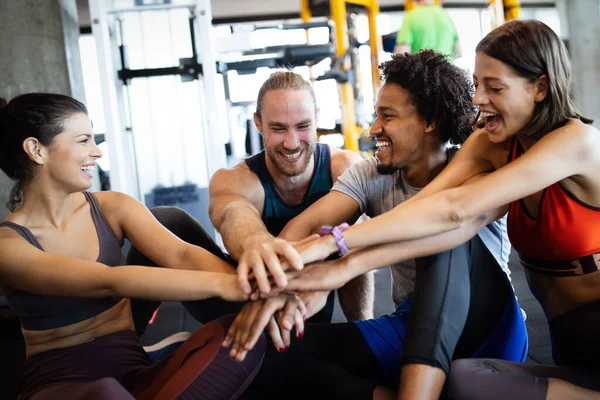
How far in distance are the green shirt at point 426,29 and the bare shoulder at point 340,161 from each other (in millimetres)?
2424

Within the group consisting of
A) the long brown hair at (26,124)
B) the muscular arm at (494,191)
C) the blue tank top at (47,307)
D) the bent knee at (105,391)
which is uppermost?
the long brown hair at (26,124)

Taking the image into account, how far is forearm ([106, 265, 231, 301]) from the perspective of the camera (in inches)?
55.0

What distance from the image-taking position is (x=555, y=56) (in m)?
1.41

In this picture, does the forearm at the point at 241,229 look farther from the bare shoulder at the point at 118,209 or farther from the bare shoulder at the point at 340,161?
the bare shoulder at the point at 340,161

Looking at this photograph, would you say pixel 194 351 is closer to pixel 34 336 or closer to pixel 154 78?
pixel 34 336

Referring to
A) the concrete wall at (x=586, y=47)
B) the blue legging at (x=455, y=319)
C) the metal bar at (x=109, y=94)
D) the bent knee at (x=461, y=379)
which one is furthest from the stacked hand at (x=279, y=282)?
the concrete wall at (x=586, y=47)

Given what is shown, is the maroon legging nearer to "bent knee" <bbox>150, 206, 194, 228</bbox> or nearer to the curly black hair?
"bent knee" <bbox>150, 206, 194, 228</bbox>

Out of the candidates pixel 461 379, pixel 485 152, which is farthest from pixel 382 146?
pixel 461 379

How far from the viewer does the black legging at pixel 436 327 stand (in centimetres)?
137

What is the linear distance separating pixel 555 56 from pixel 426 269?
2.09 ft

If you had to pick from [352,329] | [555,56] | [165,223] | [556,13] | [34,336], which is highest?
[556,13]

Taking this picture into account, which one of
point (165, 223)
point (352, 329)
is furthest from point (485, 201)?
point (165, 223)

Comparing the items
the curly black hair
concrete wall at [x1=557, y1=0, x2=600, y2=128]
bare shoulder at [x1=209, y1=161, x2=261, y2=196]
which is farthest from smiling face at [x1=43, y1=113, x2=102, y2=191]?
concrete wall at [x1=557, y1=0, x2=600, y2=128]

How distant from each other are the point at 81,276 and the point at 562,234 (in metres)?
1.21
